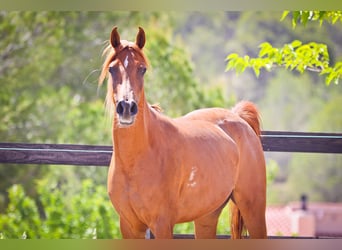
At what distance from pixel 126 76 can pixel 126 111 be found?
0.21 m

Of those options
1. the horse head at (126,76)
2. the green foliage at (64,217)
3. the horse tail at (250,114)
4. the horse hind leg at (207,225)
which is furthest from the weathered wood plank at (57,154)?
the green foliage at (64,217)

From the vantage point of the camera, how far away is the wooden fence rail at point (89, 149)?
17.2 ft

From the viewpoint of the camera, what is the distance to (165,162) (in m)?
4.27

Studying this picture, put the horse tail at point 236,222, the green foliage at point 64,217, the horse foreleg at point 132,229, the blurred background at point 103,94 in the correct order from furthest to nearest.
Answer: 1. the blurred background at point 103,94
2. the green foliage at point 64,217
3. the horse tail at point 236,222
4. the horse foreleg at point 132,229

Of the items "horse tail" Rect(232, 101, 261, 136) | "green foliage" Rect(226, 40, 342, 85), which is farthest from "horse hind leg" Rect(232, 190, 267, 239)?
"green foliage" Rect(226, 40, 342, 85)

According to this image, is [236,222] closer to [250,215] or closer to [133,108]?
[250,215]

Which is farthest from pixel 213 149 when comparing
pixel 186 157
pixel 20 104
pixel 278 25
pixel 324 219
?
pixel 278 25

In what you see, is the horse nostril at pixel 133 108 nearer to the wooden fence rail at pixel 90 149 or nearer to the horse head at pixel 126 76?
the horse head at pixel 126 76

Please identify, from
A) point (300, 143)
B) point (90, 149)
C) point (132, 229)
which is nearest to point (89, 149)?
point (90, 149)

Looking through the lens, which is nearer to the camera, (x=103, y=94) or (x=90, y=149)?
(x=90, y=149)

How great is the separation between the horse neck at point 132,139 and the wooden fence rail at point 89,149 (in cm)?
100

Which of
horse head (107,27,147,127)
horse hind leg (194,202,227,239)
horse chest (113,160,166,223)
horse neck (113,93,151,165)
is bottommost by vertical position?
horse hind leg (194,202,227,239)

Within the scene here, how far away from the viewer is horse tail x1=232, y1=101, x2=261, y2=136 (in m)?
4.96

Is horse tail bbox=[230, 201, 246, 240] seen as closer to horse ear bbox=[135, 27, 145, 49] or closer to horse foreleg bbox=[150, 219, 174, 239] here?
horse foreleg bbox=[150, 219, 174, 239]
